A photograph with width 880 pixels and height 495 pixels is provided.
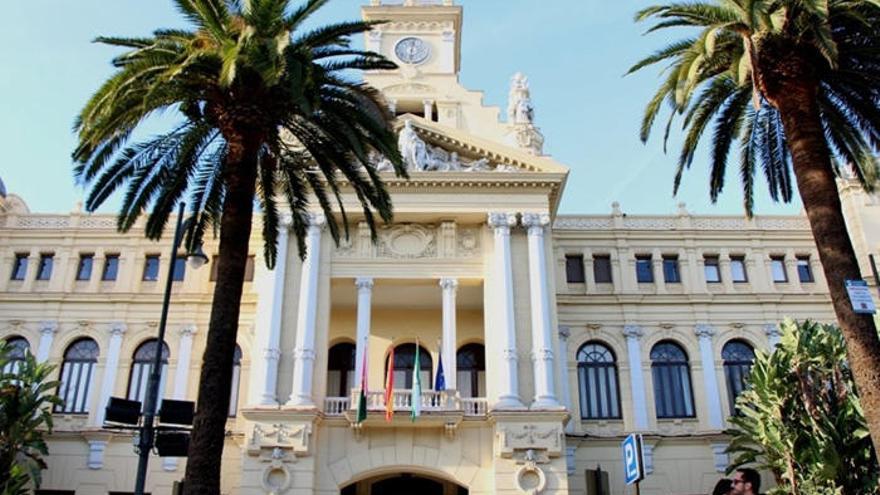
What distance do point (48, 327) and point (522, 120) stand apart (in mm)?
20372

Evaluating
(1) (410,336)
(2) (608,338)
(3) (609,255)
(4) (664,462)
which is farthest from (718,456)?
(1) (410,336)

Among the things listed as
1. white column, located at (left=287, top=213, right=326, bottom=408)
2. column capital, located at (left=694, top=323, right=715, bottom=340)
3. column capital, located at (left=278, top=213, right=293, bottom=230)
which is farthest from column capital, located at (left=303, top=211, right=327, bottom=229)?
column capital, located at (left=694, top=323, right=715, bottom=340)

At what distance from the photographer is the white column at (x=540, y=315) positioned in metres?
26.5

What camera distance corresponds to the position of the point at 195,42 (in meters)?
17.6

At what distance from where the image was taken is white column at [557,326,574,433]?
97.4 feet

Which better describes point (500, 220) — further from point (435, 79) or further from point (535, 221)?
point (435, 79)

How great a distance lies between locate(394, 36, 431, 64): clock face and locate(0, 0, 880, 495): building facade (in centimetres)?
10

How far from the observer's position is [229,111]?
57.0 feet

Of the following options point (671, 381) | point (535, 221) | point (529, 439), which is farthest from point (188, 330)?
point (671, 381)

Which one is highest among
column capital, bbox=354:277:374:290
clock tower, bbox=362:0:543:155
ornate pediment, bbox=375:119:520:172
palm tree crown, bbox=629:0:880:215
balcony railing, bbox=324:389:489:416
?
clock tower, bbox=362:0:543:155

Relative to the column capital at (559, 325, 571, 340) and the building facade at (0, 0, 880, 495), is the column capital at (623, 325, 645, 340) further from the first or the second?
the column capital at (559, 325, 571, 340)

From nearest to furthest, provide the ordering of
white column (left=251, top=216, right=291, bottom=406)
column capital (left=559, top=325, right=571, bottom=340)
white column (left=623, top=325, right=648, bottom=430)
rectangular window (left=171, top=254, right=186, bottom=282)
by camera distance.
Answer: white column (left=251, top=216, right=291, bottom=406), white column (left=623, top=325, right=648, bottom=430), column capital (left=559, top=325, right=571, bottom=340), rectangular window (left=171, top=254, right=186, bottom=282)

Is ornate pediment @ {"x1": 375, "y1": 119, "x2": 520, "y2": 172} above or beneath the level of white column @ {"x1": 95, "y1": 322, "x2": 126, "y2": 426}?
above

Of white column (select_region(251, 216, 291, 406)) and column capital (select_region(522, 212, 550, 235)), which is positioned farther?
column capital (select_region(522, 212, 550, 235))
